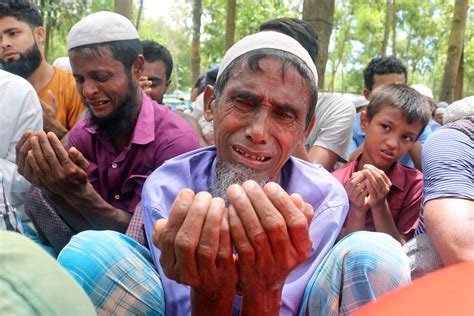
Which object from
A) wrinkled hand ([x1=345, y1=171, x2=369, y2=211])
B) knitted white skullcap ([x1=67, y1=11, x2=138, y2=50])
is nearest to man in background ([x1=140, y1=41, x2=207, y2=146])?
knitted white skullcap ([x1=67, y1=11, x2=138, y2=50])

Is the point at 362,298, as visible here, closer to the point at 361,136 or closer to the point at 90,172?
the point at 90,172

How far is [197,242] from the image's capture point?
1.22 m

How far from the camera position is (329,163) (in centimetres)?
343

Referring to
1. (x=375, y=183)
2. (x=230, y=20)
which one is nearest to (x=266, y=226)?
(x=375, y=183)

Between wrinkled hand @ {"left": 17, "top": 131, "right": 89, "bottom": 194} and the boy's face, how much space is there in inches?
65.3

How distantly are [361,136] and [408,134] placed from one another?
1239 millimetres

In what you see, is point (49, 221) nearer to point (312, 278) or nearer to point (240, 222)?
point (312, 278)

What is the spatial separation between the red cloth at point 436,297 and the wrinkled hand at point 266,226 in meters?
0.64

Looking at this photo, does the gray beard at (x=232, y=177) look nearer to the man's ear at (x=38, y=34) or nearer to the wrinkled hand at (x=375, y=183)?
the wrinkled hand at (x=375, y=183)

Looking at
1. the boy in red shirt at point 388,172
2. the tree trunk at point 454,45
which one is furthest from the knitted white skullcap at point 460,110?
the tree trunk at point 454,45

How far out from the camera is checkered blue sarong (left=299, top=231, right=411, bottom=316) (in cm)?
150

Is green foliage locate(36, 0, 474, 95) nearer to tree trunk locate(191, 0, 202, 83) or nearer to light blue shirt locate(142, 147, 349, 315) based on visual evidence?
tree trunk locate(191, 0, 202, 83)

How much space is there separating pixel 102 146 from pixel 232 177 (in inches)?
46.7

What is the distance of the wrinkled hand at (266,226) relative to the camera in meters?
1.22
